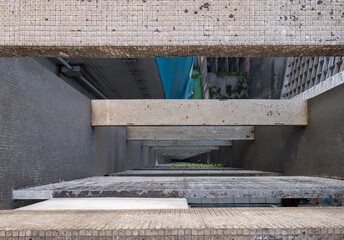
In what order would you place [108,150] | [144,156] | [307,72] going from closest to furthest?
1. [108,150]
2. [307,72]
3. [144,156]

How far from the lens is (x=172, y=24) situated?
138 inches

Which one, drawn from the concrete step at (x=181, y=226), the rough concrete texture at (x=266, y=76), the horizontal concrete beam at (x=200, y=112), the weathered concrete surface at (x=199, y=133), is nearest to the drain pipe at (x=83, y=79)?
the horizontal concrete beam at (x=200, y=112)

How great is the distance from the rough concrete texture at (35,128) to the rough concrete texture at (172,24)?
2726mm

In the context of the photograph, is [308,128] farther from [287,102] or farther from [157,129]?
[157,129]

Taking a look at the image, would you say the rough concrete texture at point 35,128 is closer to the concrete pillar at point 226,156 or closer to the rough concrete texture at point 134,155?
the rough concrete texture at point 134,155

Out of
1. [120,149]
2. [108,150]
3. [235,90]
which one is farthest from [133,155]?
[235,90]

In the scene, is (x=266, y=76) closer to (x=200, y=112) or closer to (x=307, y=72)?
(x=307, y=72)

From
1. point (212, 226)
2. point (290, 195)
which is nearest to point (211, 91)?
point (290, 195)

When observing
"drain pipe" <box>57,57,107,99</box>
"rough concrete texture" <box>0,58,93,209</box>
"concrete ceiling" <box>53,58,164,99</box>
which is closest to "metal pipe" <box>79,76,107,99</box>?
"drain pipe" <box>57,57,107,99</box>

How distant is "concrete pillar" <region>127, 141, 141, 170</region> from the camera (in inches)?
689

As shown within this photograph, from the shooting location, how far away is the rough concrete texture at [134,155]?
17.5 m

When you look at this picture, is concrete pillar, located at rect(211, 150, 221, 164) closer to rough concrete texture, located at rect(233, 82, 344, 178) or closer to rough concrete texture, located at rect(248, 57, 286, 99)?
rough concrete texture, located at rect(248, 57, 286, 99)

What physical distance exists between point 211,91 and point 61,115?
57.6 feet

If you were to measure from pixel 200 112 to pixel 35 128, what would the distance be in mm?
5389
